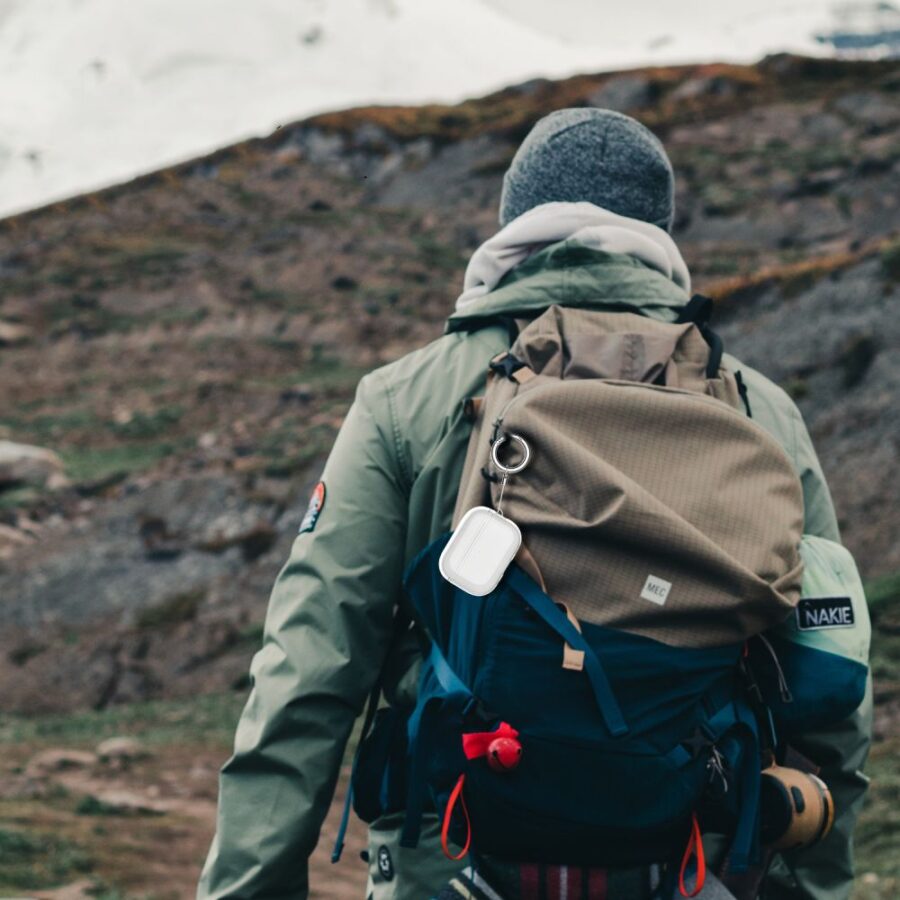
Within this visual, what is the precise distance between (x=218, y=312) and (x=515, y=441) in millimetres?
37686

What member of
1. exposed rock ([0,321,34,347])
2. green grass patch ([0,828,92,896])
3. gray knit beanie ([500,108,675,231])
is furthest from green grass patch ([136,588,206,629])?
exposed rock ([0,321,34,347])

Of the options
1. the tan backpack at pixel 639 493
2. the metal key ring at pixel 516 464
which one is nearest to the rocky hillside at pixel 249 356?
the tan backpack at pixel 639 493

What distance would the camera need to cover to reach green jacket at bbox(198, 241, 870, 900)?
224 centimetres

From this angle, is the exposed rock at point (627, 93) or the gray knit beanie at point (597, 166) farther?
the exposed rock at point (627, 93)

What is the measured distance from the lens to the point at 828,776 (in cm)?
244

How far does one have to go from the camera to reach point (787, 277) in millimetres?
21391

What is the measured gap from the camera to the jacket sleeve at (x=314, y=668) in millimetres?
2215

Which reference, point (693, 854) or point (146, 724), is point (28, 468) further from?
point (693, 854)

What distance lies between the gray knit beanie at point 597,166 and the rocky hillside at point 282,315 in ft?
35.7

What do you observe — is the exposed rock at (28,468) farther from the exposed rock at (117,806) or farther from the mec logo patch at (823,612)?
the mec logo patch at (823,612)

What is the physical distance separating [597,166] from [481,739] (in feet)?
4.49

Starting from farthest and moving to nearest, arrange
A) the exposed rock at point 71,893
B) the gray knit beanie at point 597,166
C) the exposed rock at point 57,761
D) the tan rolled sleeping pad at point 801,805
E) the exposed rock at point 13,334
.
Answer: the exposed rock at point 13,334 < the exposed rock at point 57,761 < the exposed rock at point 71,893 < the gray knit beanie at point 597,166 < the tan rolled sleeping pad at point 801,805

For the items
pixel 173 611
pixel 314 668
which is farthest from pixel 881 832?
pixel 173 611

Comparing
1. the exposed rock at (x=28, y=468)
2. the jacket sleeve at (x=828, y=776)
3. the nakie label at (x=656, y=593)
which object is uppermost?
the nakie label at (x=656, y=593)
